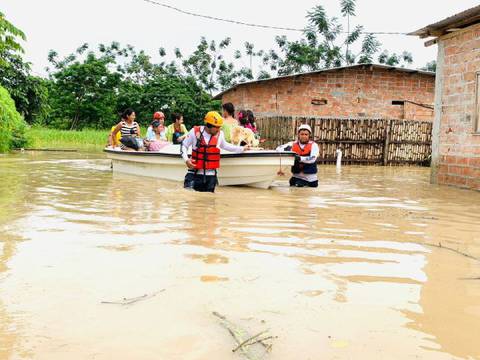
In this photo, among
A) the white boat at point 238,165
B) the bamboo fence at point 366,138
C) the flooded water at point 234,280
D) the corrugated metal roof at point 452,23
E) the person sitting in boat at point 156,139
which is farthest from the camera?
the bamboo fence at point 366,138

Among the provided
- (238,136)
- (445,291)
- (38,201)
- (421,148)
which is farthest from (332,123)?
(445,291)

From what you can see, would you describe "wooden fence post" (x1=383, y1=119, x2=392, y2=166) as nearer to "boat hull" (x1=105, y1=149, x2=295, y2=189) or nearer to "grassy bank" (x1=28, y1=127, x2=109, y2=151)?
"boat hull" (x1=105, y1=149, x2=295, y2=189)

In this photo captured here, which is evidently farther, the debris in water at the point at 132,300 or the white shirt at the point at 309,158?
the white shirt at the point at 309,158

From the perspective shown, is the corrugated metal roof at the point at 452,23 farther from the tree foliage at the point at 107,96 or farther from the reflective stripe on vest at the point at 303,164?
the tree foliage at the point at 107,96

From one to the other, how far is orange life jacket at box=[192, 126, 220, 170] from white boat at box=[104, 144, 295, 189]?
4.05 ft

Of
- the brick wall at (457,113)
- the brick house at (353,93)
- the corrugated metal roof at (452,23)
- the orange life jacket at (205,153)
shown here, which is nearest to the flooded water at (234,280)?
the orange life jacket at (205,153)

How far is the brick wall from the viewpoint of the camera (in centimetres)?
1112

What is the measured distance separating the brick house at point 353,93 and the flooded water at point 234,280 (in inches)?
555

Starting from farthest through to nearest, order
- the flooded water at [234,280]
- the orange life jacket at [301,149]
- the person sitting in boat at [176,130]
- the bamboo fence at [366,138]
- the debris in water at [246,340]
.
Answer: the bamboo fence at [366,138] → the person sitting in boat at [176,130] → the orange life jacket at [301,149] → the flooded water at [234,280] → the debris in water at [246,340]

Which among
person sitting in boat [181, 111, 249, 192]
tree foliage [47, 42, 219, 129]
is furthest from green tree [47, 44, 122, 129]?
person sitting in boat [181, 111, 249, 192]

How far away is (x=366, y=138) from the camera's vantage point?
62.2 ft

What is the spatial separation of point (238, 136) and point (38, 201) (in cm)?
383

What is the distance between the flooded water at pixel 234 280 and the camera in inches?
112

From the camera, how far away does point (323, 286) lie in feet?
12.5
